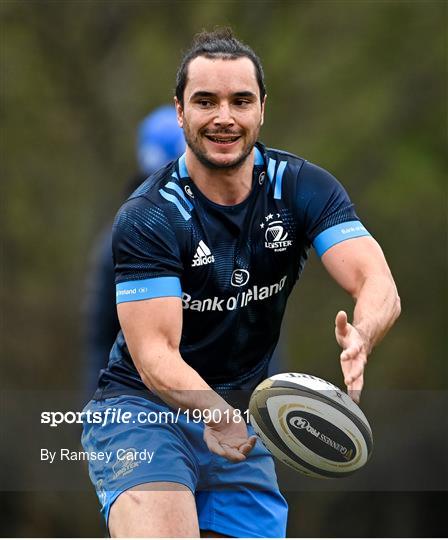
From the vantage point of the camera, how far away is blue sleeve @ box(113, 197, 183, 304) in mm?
5918

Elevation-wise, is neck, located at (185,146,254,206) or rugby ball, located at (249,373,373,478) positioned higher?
neck, located at (185,146,254,206)

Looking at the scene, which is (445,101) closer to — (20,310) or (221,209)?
(20,310)

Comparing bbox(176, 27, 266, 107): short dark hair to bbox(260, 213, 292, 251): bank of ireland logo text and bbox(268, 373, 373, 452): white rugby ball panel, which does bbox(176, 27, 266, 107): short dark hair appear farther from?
bbox(268, 373, 373, 452): white rugby ball panel

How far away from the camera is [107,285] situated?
8.51 m

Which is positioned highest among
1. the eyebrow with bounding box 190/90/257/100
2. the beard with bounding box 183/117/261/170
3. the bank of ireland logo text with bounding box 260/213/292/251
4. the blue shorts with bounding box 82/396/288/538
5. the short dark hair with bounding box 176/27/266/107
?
the short dark hair with bounding box 176/27/266/107

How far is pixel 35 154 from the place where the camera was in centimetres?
1661

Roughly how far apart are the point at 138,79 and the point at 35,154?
1.54 m

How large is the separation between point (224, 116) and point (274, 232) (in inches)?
22.4

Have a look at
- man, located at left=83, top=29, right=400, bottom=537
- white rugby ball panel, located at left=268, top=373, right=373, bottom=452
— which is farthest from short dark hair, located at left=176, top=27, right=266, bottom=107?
white rugby ball panel, located at left=268, top=373, right=373, bottom=452

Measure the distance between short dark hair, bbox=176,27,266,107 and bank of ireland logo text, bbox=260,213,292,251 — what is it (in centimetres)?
56

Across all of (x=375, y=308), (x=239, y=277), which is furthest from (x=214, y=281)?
(x=375, y=308)

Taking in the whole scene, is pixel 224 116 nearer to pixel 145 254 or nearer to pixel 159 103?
pixel 145 254

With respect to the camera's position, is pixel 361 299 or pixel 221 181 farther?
pixel 221 181

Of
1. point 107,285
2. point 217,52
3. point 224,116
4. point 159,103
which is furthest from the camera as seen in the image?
point 159,103
